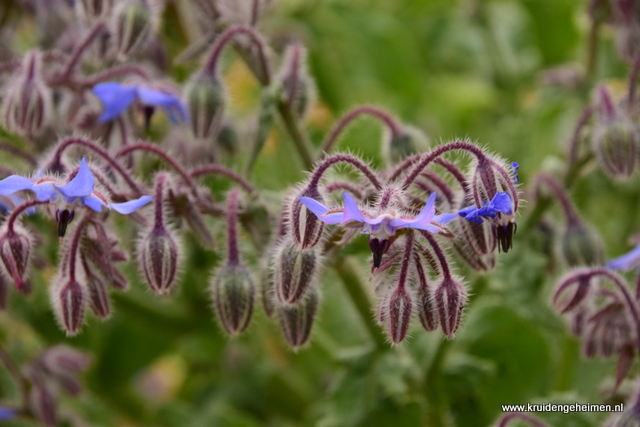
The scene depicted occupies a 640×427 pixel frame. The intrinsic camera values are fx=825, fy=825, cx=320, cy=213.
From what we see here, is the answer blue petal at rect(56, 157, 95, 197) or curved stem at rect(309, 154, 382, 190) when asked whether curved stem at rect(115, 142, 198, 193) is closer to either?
blue petal at rect(56, 157, 95, 197)

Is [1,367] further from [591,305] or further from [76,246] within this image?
[591,305]

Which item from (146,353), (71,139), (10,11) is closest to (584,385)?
(146,353)

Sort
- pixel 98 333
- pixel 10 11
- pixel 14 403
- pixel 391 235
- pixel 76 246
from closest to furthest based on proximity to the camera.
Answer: pixel 391 235 → pixel 76 246 → pixel 14 403 → pixel 10 11 → pixel 98 333

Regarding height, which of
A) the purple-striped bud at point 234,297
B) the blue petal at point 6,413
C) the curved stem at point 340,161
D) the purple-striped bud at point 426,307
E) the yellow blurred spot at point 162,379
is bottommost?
the yellow blurred spot at point 162,379

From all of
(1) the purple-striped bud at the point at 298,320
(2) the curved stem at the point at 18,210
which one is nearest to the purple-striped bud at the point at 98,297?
(2) the curved stem at the point at 18,210

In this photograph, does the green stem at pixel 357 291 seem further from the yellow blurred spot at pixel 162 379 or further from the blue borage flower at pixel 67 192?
the yellow blurred spot at pixel 162 379

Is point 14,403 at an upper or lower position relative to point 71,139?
lower

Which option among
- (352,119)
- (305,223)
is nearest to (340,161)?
(305,223)
